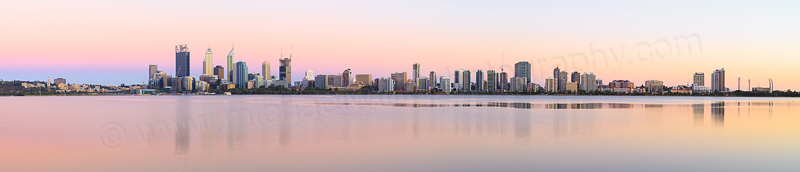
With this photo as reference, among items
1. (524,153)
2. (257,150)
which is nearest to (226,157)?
(257,150)

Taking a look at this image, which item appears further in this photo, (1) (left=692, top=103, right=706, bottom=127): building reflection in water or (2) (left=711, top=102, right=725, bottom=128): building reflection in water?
(1) (left=692, top=103, right=706, bottom=127): building reflection in water

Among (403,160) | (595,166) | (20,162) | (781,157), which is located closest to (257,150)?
(403,160)

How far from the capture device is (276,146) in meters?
17.6

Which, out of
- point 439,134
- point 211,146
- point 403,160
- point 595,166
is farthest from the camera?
point 439,134

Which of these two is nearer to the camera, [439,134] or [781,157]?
[781,157]

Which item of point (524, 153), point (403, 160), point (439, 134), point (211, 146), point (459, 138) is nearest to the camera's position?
point (403, 160)

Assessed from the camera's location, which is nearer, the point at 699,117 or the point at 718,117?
the point at 699,117

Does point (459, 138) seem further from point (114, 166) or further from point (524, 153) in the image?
point (114, 166)

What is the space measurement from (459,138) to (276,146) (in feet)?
23.5

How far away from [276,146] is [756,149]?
1630 centimetres

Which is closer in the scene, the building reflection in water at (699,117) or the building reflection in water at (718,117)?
the building reflection in water at (718,117)

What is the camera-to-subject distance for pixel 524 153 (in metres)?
15.9

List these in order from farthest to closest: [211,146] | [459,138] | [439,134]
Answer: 1. [439,134]
2. [459,138]
3. [211,146]

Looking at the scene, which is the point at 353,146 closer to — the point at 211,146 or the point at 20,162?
the point at 211,146
